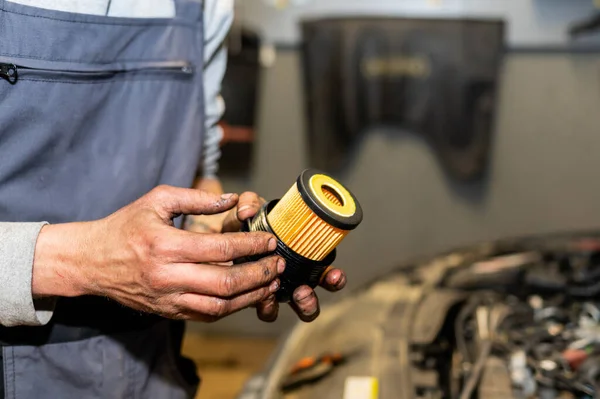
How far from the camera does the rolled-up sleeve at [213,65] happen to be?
3.74 feet

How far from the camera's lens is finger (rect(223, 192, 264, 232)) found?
0.87 metres

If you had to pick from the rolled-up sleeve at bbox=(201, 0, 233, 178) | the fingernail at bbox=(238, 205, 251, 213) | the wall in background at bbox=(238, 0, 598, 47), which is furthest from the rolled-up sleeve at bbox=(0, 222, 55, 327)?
the wall in background at bbox=(238, 0, 598, 47)

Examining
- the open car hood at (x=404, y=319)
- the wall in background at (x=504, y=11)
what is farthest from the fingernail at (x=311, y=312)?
the wall in background at (x=504, y=11)

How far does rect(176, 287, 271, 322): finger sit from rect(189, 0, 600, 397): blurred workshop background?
97.9 inches

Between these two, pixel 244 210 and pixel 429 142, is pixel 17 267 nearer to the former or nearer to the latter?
pixel 244 210

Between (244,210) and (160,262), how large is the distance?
7.6 inches

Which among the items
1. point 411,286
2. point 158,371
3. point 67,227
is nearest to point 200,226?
point 158,371

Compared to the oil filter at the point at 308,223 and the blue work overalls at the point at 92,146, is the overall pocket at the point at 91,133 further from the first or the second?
the oil filter at the point at 308,223

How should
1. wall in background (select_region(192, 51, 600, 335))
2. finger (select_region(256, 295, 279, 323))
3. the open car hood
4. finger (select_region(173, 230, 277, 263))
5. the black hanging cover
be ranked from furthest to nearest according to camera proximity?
wall in background (select_region(192, 51, 600, 335)) < the black hanging cover < the open car hood < finger (select_region(256, 295, 279, 323)) < finger (select_region(173, 230, 277, 263))

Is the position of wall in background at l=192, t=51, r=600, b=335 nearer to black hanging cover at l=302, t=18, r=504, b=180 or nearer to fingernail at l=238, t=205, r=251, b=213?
black hanging cover at l=302, t=18, r=504, b=180

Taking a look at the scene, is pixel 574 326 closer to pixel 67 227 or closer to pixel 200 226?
pixel 200 226

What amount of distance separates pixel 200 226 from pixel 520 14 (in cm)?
250

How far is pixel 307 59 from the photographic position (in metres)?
3.21

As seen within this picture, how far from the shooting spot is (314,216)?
742 millimetres
